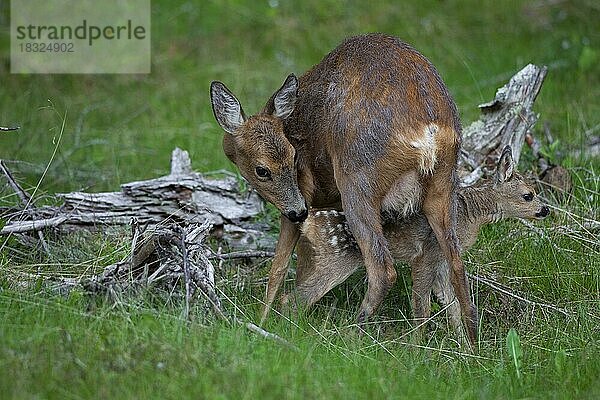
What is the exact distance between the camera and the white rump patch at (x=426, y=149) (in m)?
5.05

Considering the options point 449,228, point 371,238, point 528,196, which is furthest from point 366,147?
point 528,196

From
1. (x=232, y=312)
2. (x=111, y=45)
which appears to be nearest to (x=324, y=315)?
(x=232, y=312)

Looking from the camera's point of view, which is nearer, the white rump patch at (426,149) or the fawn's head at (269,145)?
the white rump patch at (426,149)

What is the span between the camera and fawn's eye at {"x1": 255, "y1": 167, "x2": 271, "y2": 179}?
561 cm

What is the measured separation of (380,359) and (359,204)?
830 mm

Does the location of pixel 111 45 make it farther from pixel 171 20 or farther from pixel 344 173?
pixel 344 173

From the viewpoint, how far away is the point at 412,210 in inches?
207

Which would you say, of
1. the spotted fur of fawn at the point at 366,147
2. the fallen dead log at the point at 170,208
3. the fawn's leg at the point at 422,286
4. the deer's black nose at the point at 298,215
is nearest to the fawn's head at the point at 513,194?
Result: the fawn's leg at the point at 422,286

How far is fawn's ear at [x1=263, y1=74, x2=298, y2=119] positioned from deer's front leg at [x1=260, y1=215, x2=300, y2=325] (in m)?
0.62

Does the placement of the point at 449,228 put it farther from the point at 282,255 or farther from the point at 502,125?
the point at 502,125

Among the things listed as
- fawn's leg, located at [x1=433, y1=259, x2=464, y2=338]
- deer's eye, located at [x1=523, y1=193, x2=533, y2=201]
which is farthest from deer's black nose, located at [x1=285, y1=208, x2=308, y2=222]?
deer's eye, located at [x1=523, y1=193, x2=533, y2=201]

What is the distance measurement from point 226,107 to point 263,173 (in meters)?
0.44

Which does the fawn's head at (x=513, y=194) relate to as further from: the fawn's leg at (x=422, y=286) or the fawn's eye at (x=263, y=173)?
the fawn's eye at (x=263, y=173)

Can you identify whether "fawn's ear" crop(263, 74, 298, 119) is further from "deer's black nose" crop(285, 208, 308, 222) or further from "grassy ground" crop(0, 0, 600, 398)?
"grassy ground" crop(0, 0, 600, 398)
